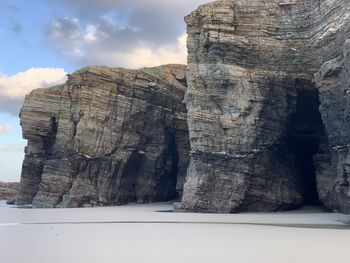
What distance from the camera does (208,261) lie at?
1139cm

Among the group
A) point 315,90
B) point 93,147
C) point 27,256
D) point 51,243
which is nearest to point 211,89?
point 315,90

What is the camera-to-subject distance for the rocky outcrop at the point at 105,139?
4222 centimetres

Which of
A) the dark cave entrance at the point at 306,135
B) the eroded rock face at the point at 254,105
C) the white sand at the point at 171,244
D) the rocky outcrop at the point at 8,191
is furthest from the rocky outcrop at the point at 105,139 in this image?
the white sand at the point at 171,244

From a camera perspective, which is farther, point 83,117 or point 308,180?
point 83,117

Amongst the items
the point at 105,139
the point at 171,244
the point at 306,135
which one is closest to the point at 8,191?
the point at 105,139

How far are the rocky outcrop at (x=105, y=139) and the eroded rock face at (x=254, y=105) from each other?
34.3 feet

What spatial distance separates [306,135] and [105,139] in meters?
17.0

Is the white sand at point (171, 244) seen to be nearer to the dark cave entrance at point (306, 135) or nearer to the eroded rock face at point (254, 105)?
the eroded rock face at point (254, 105)

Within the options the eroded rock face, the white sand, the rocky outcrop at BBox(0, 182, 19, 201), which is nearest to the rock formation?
the eroded rock face

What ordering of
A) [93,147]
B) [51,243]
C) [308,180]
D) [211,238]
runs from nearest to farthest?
[51,243] → [211,238] → [308,180] → [93,147]

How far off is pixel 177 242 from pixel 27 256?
14.9 feet

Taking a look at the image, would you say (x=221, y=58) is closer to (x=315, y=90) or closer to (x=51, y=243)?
(x=315, y=90)

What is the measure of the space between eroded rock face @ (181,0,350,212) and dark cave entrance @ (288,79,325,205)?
0.09 m

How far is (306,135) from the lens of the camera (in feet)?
114
